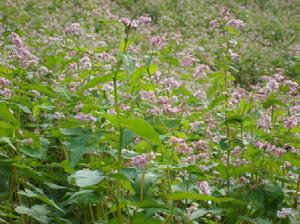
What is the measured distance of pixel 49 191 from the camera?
120 inches

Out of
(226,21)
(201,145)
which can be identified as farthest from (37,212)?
(226,21)

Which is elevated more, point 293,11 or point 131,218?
point 293,11

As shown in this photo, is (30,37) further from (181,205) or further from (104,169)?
(104,169)

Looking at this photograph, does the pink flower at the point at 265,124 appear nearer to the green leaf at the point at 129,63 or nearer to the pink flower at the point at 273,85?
the pink flower at the point at 273,85

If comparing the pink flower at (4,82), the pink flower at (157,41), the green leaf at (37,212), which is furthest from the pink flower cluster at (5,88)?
the pink flower at (157,41)

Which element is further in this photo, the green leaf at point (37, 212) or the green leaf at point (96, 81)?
the green leaf at point (37, 212)

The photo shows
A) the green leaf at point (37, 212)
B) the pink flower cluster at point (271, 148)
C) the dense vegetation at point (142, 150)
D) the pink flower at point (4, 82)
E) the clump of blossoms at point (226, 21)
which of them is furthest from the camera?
the clump of blossoms at point (226, 21)

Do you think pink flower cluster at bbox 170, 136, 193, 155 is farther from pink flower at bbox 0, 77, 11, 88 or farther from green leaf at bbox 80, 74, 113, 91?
pink flower at bbox 0, 77, 11, 88

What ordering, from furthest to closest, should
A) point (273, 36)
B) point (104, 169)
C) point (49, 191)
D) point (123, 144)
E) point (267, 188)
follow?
point (273, 36) → point (49, 191) → point (267, 188) → point (104, 169) → point (123, 144)

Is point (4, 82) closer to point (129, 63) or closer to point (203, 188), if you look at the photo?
point (129, 63)

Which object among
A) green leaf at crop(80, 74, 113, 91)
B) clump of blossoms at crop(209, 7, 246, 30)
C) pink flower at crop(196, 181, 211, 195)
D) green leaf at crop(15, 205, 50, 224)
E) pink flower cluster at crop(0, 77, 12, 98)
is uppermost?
clump of blossoms at crop(209, 7, 246, 30)

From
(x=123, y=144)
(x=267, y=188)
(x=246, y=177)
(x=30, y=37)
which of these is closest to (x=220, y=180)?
(x=246, y=177)

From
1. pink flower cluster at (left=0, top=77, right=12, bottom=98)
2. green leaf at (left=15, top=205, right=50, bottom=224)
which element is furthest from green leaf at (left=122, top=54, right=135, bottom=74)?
pink flower cluster at (left=0, top=77, right=12, bottom=98)

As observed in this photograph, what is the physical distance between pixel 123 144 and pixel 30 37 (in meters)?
5.04
